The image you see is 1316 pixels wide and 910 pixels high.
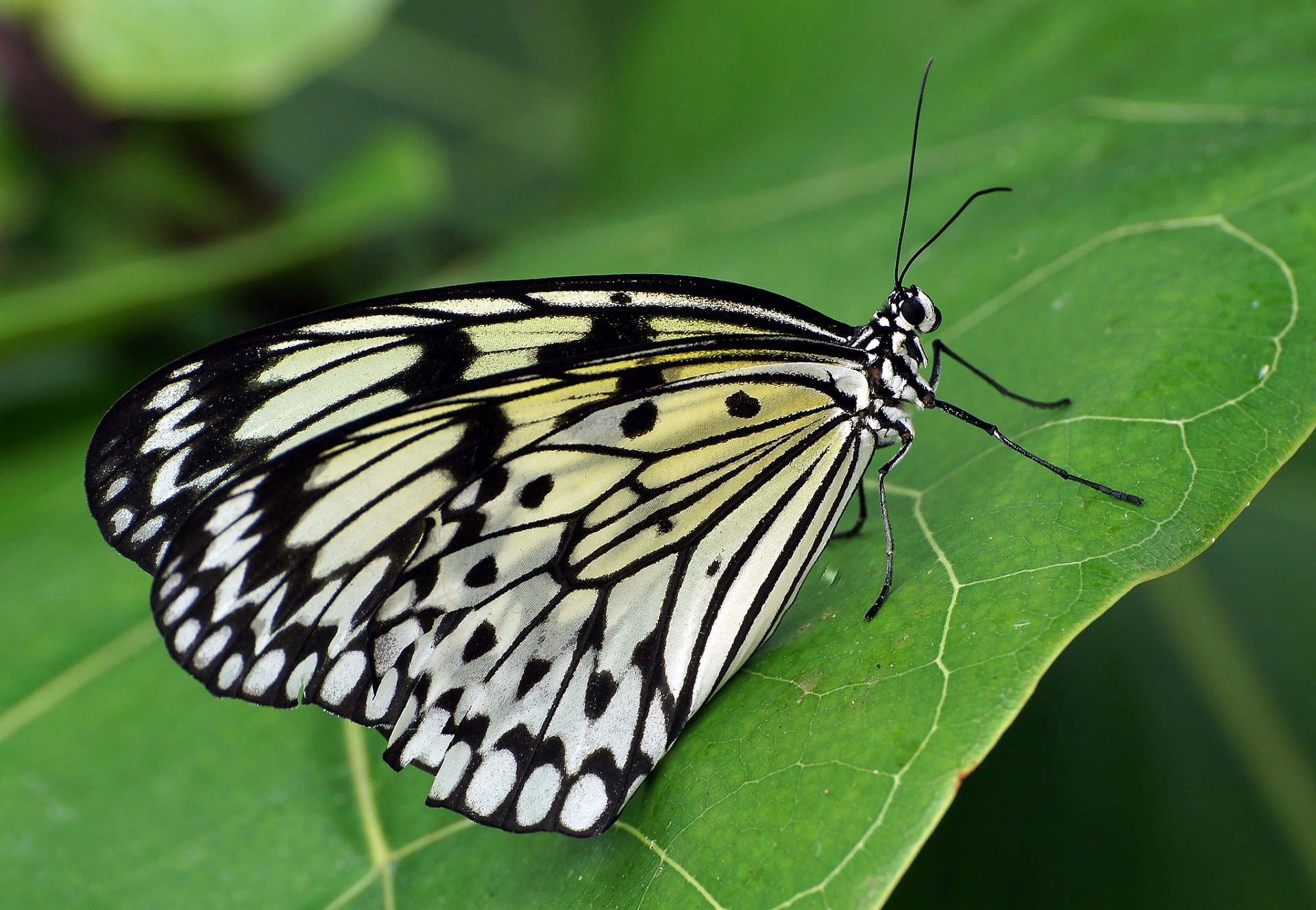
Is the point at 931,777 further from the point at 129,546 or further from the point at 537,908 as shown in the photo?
the point at 129,546

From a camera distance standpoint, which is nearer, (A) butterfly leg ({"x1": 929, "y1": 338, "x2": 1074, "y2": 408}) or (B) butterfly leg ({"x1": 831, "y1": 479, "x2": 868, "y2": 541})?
(A) butterfly leg ({"x1": 929, "y1": 338, "x2": 1074, "y2": 408})

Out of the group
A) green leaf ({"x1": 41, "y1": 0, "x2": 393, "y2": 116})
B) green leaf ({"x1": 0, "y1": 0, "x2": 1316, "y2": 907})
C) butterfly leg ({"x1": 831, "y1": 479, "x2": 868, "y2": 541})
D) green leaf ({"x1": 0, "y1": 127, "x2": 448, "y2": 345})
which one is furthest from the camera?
Result: green leaf ({"x1": 41, "y1": 0, "x2": 393, "y2": 116})

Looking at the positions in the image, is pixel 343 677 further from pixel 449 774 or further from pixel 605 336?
pixel 605 336

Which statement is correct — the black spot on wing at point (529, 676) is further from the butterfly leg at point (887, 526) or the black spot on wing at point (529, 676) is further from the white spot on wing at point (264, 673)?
the butterfly leg at point (887, 526)

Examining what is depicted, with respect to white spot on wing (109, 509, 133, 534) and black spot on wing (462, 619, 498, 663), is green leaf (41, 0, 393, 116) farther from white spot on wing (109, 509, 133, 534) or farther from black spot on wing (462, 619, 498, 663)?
black spot on wing (462, 619, 498, 663)

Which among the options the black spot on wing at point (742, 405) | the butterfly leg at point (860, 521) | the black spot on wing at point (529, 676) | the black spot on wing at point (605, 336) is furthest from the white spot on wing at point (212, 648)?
the butterfly leg at point (860, 521)

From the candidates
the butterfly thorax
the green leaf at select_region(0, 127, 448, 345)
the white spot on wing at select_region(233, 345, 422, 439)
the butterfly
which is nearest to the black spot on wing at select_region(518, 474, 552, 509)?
the butterfly
